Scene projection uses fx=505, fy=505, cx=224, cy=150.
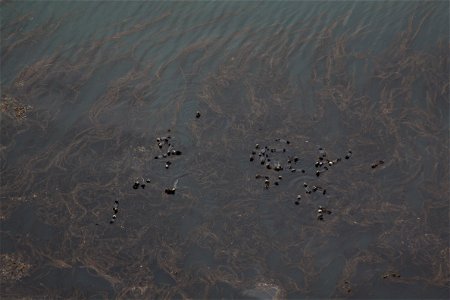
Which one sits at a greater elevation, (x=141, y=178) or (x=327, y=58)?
(x=327, y=58)

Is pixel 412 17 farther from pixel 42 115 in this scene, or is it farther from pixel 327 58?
pixel 42 115

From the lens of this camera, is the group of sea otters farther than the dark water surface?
Yes

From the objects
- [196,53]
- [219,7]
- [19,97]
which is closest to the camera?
[19,97]

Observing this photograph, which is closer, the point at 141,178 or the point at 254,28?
the point at 141,178

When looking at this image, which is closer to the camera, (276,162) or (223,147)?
(276,162)

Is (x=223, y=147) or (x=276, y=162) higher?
(x=223, y=147)

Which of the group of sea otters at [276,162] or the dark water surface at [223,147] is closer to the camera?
the dark water surface at [223,147]

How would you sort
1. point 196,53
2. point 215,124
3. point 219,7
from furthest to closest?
1. point 219,7
2. point 196,53
3. point 215,124

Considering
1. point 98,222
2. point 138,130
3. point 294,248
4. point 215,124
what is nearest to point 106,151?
point 138,130
